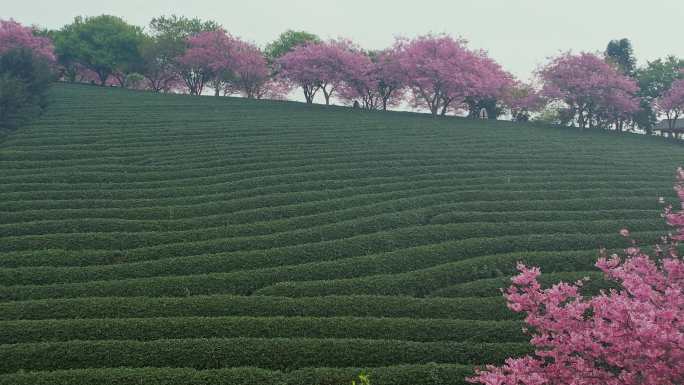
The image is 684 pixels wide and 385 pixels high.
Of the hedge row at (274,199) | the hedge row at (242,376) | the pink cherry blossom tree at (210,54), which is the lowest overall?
the hedge row at (242,376)

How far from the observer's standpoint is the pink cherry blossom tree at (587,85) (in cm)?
3089

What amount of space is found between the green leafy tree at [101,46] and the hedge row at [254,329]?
139 feet

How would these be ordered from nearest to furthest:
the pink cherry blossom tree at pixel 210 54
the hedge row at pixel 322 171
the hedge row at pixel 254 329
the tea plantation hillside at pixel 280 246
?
the tea plantation hillside at pixel 280 246 < the hedge row at pixel 254 329 < the hedge row at pixel 322 171 < the pink cherry blossom tree at pixel 210 54

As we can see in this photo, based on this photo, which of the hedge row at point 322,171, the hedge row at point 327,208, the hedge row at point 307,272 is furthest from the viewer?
the hedge row at point 322,171

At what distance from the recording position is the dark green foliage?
20.8 metres

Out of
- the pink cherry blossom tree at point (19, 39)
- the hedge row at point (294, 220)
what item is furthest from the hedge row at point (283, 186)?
the pink cherry blossom tree at point (19, 39)

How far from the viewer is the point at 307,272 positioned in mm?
A: 9453

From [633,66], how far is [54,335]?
48.9 metres

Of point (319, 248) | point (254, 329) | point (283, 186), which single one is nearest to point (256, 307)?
point (254, 329)

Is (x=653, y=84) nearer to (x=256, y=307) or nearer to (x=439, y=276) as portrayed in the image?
(x=439, y=276)

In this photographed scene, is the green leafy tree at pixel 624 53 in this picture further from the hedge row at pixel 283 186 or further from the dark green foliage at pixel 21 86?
the dark green foliage at pixel 21 86

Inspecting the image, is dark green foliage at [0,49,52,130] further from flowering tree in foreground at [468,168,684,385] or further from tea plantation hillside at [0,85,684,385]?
flowering tree in foreground at [468,168,684,385]

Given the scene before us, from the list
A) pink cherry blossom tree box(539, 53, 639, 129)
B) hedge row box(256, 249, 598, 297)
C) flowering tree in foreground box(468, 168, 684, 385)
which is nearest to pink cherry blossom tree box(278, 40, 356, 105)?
pink cherry blossom tree box(539, 53, 639, 129)

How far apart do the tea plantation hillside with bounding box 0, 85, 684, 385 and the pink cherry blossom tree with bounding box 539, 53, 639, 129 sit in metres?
10.9
